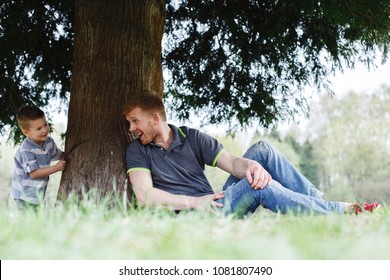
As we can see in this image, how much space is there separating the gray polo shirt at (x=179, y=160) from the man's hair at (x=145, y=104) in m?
0.23

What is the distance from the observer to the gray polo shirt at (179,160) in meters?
4.07

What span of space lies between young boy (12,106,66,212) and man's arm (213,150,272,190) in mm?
1357

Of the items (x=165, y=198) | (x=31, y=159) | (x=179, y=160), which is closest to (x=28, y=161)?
(x=31, y=159)

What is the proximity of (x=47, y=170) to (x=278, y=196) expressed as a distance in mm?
1909

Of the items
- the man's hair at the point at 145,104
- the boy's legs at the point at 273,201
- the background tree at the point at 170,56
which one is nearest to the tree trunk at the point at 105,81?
the background tree at the point at 170,56

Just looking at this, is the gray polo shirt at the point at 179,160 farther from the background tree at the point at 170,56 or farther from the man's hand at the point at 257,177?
the man's hand at the point at 257,177

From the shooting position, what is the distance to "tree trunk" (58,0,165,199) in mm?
4379

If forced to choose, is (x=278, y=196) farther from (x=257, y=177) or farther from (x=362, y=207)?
(x=362, y=207)

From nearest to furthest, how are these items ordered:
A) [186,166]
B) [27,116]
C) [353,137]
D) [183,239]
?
[183,239] → [186,166] → [27,116] → [353,137]

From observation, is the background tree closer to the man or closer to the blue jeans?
the man

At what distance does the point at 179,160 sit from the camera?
13.7 ft

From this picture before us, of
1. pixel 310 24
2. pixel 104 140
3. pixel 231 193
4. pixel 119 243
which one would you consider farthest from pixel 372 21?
pixel 119 243

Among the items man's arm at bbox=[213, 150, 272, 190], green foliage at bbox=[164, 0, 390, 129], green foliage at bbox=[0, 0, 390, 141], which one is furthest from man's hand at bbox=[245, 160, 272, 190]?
green foliage at bbox=[164, 0, 390, 129]

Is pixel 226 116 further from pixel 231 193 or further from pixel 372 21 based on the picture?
pixel 231 193
